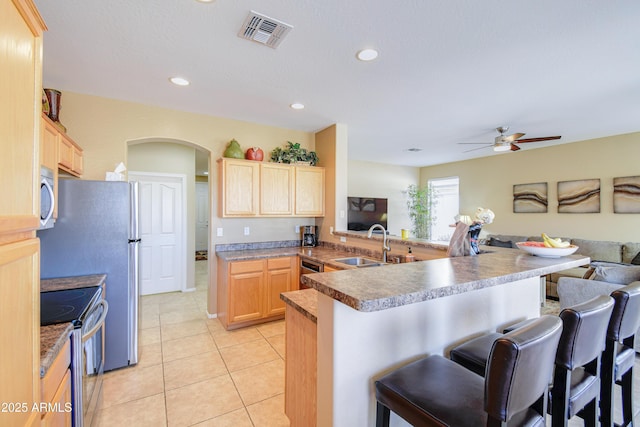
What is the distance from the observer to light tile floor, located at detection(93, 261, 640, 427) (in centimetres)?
200

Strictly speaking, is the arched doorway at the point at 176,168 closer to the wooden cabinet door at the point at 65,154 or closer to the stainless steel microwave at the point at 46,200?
the wooden cabinet door at the point at 65,154

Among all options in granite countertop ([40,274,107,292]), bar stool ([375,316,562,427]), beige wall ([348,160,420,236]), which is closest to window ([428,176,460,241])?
beige wall ([348,160,420,236])

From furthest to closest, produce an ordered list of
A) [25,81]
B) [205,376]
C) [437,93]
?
[437,93], [205,376], [25,81]

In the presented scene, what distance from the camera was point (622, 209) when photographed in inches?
177

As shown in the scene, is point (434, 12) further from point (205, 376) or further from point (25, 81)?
point (205, 376)

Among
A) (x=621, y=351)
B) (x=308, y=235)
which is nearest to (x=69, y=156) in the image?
(x=308, y=235)

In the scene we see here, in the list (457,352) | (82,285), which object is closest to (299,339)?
(457,352)

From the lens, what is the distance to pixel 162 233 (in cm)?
480

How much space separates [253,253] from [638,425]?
3.60m

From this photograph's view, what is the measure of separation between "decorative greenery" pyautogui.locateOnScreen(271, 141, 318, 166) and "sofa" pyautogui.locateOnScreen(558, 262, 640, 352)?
11.2ft

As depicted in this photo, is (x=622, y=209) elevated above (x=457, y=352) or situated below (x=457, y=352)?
above

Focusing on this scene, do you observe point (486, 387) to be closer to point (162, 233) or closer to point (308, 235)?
point (308, 235)

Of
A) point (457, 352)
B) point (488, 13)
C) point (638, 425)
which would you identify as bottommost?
point (638, 425)

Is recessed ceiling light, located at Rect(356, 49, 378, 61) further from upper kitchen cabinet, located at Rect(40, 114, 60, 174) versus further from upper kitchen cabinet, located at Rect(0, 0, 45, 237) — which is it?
upper kitchen cabinet, located at Rect(40, 114, 60, 174)
